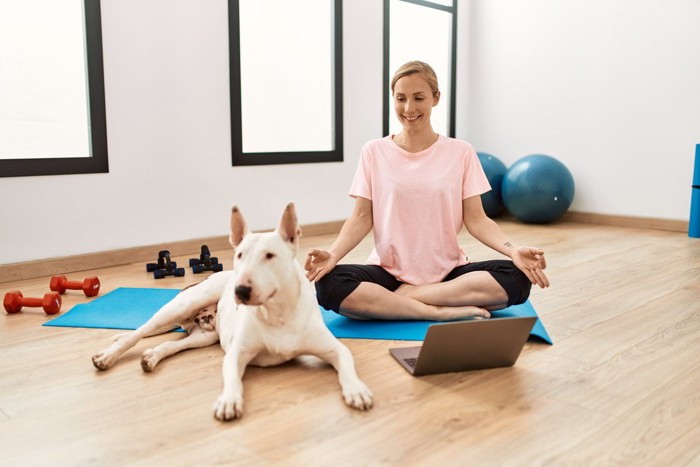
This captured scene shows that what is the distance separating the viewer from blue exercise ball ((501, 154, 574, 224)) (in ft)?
17.9

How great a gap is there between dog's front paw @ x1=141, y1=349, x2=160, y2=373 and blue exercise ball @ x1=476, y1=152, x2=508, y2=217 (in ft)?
13.8

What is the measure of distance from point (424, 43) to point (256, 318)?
485 cm

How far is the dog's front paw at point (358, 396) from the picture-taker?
5.80ft

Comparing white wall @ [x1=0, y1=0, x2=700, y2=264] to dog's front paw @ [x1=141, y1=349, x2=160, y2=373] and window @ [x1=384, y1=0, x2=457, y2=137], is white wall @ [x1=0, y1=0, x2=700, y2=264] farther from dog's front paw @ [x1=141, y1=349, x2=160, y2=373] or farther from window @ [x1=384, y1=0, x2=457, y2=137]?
dog's front paw @ [x1=141, y1=349, x2=160, y2=373]

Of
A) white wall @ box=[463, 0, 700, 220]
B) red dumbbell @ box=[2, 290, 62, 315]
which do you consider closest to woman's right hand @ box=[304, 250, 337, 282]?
red dumbbell @ box=[2, 290, 62, 315]

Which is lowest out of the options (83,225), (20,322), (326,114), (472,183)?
(20,322)

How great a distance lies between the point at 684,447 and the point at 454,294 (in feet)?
3.52

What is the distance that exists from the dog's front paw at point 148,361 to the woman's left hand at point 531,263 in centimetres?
129

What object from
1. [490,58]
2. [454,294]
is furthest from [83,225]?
[490,58]

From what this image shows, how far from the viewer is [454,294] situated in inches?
98.8

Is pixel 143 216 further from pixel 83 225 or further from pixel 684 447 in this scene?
pixel 684 447

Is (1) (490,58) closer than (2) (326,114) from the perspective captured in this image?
No

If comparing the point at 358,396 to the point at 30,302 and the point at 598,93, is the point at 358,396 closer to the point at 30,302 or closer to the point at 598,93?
the point at 30,302

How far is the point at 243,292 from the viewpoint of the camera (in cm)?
171
